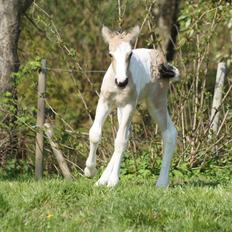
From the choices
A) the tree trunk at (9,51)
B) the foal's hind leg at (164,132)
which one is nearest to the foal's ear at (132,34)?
the foal's hind leg at (164,132)

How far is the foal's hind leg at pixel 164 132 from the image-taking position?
8156mm

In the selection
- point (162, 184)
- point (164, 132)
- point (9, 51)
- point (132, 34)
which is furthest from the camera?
point (9, 51)

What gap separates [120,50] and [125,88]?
379 millimetres

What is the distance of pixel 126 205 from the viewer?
268 inches

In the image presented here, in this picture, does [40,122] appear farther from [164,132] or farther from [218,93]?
[218,93]

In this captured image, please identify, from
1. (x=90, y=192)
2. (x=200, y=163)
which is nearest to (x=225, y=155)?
(x=200, y=163)

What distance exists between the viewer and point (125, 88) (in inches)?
296

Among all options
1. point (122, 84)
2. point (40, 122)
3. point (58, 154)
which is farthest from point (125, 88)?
point (58, 154)

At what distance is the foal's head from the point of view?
7254mm

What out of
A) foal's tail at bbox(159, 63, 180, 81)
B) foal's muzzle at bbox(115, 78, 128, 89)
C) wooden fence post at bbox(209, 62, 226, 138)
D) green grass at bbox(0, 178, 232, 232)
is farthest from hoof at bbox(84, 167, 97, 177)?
wooden fence post at bbox(209, 62, 226, 138)

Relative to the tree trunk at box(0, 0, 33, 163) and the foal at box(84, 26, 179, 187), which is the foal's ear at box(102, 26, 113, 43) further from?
the tree trunk at box(0, 0, 33, 163)

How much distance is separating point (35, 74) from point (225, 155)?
3143 millimetres

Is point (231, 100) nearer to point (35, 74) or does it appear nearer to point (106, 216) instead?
point (35, 74)

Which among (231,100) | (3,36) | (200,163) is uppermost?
(3,36)
